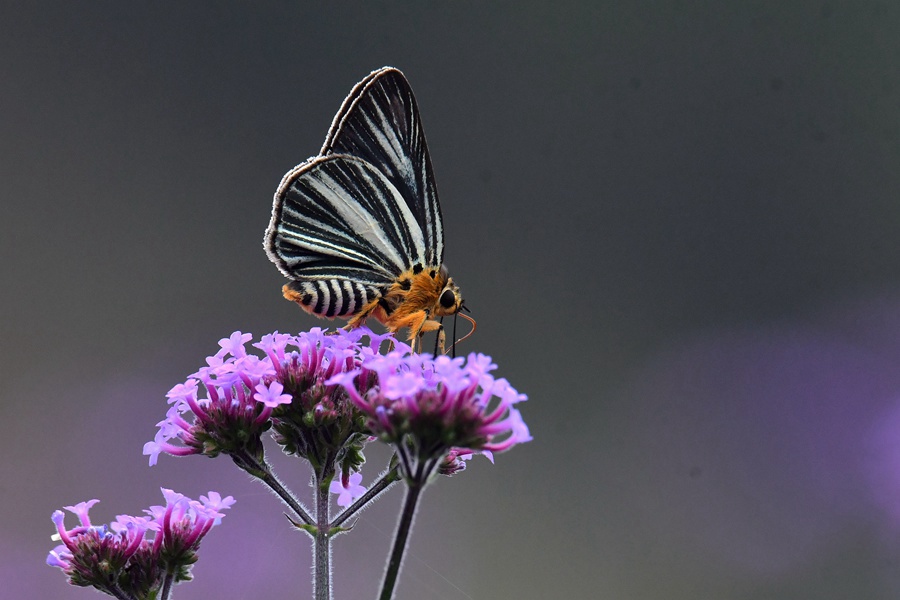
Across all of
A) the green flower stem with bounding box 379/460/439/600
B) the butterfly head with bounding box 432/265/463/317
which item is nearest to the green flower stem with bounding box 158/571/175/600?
the green flower stem with bounding box 379/460/439/600

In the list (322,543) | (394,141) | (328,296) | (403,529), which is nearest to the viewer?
(403,529)

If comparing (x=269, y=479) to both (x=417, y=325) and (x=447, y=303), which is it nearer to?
(x=417, y=325)

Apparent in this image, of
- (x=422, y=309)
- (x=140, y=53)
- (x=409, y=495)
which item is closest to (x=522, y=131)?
(x=140, y=53)

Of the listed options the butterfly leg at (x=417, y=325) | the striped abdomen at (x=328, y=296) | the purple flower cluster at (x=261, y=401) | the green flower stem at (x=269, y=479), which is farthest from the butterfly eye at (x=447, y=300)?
the green flower stem at (x=269, y=479)

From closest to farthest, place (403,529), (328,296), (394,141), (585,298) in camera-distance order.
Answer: (403,529)
(328,296)
(394,141)
(585,298)

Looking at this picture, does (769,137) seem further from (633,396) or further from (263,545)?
(263,545)

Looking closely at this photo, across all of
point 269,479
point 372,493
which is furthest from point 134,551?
point 372,493

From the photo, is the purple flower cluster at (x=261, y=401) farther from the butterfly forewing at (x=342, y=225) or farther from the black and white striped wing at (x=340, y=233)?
the butterfly forewing at (x=342, y=225)
